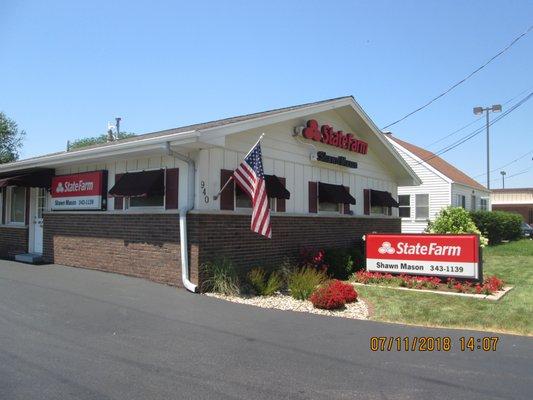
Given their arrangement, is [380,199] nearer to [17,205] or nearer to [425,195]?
[425,195]

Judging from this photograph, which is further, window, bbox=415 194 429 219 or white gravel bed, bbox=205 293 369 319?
window, bbox=415 194 429 219

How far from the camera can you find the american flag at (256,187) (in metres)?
10.5

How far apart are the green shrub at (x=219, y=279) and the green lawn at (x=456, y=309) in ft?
8.91

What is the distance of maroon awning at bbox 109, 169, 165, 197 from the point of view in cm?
1092

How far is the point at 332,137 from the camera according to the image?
15.1 meters

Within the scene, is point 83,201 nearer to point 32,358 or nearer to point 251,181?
point 251,181

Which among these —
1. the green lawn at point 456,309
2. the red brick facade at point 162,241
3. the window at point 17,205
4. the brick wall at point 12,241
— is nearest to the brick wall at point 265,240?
the red brick facade at point 162,241

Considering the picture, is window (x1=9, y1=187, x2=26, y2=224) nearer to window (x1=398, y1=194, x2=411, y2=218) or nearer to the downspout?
the downspout

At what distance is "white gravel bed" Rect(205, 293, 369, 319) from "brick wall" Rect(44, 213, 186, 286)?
3.96 ft

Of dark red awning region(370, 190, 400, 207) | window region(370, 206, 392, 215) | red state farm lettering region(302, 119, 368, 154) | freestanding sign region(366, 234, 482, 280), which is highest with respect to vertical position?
red state farm lettering region(302, 119, 368, 154)

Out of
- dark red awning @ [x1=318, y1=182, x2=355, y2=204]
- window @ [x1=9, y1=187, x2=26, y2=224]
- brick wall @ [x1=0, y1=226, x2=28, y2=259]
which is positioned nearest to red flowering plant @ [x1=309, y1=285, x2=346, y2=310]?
dark red awning @ [x1=318, y1=182, x2=355, y2=204]

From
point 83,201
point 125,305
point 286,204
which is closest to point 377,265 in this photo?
point 286,204

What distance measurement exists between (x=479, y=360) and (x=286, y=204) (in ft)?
25.3

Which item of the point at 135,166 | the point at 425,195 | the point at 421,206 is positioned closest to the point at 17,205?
the point at 135,166
